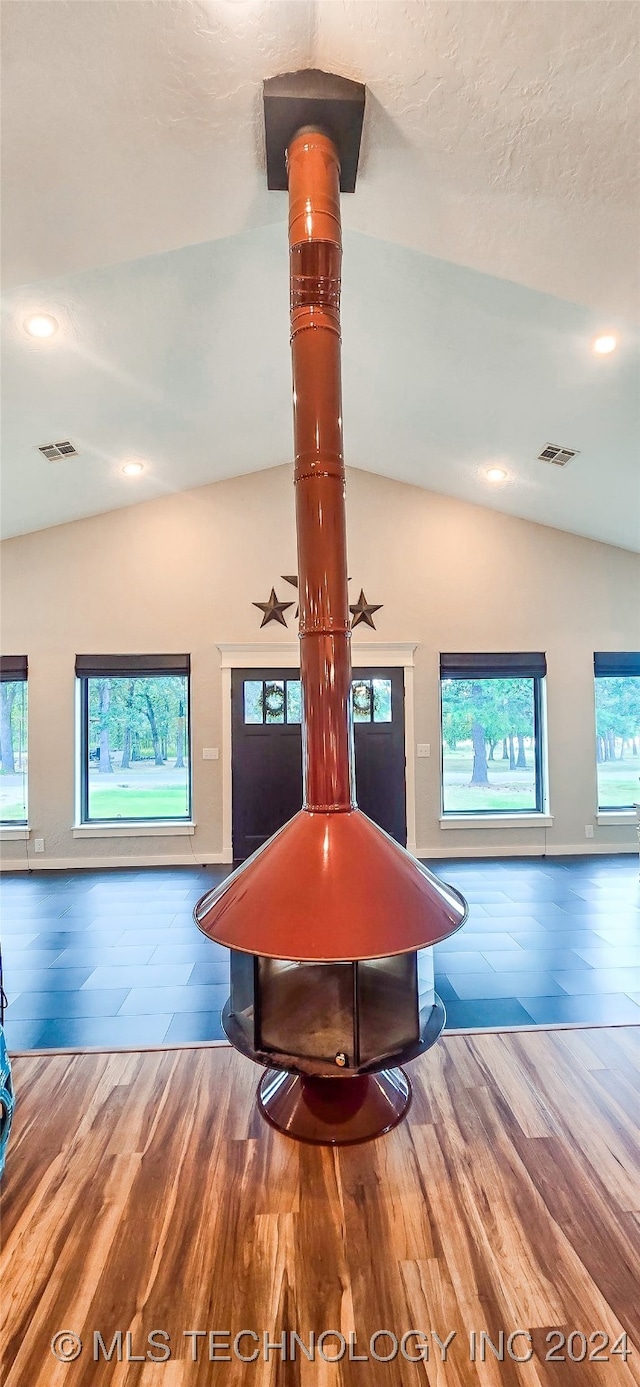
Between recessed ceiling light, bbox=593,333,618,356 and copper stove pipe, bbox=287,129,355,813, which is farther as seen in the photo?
recessed ceiling light, bbox=593,333,618,356

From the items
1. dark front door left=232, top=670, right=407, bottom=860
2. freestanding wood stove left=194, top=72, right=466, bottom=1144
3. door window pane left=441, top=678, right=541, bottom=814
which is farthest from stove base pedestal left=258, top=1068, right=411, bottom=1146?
door window pane left=441, top=678, right=541, bottom=814

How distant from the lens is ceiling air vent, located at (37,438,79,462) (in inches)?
147

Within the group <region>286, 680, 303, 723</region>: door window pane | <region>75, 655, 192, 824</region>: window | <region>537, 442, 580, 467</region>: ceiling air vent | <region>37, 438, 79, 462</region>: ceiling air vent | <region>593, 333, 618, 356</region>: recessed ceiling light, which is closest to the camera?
<region>593, 333, 618, 356</region>: recessed ceiling light

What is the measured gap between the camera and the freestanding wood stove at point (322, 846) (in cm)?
146

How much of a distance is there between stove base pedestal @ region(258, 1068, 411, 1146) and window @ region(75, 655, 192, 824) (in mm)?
3507

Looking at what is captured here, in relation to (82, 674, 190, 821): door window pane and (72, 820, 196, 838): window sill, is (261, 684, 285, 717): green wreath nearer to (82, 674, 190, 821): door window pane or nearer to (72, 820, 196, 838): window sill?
(82, 674, 190, 821): door window pane

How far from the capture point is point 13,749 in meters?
5.12

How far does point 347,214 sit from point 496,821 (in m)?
4.64

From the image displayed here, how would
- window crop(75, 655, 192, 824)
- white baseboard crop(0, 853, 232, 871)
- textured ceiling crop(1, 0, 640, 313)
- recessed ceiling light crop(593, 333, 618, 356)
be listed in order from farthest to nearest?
window crop(75, 655, 192, 824) → white baseboard crop(0, 853, 232, 871) → recessed ceiling light crop(593, 333, 618, 356) → textured ceiling crop(1, 0, 640, 313)

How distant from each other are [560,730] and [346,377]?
367cm

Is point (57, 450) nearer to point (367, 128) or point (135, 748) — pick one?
point (135, 748)

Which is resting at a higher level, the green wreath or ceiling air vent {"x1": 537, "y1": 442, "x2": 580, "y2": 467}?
ceiling air vent {"x1": 537, "y1": 442, "x2": 580, "y2": 467}

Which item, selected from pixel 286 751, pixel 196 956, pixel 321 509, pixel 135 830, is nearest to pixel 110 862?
pixel 135 830

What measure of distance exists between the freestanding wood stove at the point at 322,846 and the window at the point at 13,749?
13.7 ft
